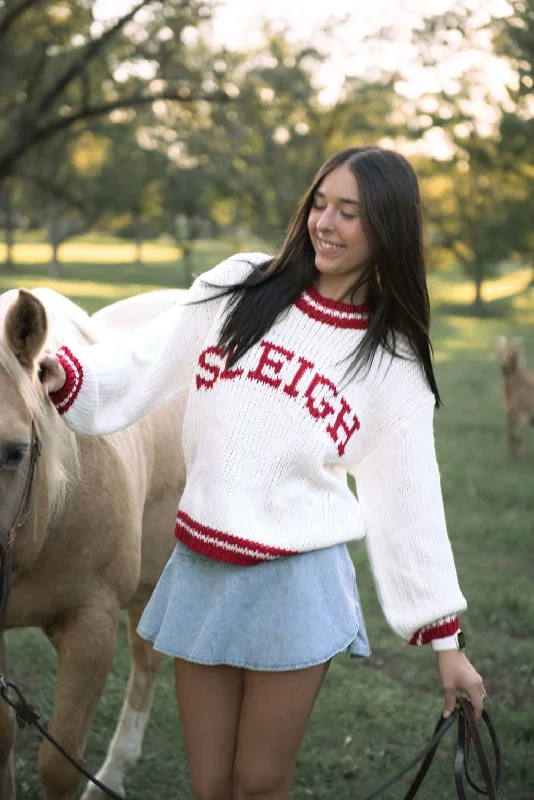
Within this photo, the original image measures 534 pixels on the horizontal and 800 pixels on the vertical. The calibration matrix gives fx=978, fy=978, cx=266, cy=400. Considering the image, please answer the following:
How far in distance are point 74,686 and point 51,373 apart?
1031 millimetres

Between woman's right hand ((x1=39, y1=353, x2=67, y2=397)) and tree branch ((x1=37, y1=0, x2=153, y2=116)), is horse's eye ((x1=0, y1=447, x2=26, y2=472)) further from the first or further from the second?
tree branch ((x1=37, y1=0, x2=153, y2=116))

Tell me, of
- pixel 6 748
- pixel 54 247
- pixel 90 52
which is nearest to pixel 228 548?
pixel 6 748

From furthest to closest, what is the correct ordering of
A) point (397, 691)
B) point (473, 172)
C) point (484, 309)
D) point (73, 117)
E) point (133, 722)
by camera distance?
point (484, 309) < point (473, 172) < point (73, 117) < point (397, 691) < point (133, 722)

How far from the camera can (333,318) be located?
7.41ft

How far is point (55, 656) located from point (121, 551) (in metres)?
1.88

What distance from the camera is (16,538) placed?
2398 millimetres

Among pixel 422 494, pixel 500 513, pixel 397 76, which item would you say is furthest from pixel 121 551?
pixel 397 76

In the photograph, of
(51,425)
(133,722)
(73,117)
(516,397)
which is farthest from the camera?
(73,117)

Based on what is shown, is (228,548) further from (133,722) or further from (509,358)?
(509,358)

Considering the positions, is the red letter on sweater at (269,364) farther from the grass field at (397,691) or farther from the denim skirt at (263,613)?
the grass field at (397,691)

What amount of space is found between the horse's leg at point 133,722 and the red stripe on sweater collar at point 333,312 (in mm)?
1875

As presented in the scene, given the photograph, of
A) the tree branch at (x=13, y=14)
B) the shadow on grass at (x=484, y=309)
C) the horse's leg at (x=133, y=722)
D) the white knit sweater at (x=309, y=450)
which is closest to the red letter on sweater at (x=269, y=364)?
the white knit sweater at (x=309, y=450)

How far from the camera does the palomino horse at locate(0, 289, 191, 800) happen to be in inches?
85.3

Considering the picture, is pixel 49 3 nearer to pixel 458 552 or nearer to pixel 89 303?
pixel 458 552
